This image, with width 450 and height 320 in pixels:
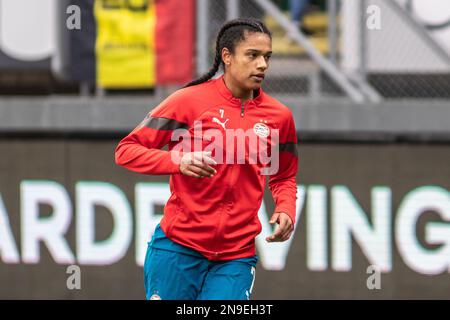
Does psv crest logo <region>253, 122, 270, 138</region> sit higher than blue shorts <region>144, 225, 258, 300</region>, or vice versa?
psv crest logo <region>253, 122, 270, 138</region>

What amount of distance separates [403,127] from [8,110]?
11.7ft

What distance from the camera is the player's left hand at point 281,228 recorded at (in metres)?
5.18

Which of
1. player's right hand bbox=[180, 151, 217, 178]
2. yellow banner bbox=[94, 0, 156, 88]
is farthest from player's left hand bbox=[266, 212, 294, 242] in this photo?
yellow banner bbox=[94, 0, 156, 88]

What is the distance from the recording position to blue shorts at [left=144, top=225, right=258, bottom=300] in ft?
17.3

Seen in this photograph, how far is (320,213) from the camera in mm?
9336

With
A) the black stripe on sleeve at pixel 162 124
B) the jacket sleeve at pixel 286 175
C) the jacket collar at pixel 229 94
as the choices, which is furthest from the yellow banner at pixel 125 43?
the black stripe on sleeve at pixel 162 124

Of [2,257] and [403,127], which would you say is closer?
[403,127]

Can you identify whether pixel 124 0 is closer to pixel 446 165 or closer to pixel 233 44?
pixel 446 165

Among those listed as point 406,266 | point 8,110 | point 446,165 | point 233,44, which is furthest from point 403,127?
point 233,44

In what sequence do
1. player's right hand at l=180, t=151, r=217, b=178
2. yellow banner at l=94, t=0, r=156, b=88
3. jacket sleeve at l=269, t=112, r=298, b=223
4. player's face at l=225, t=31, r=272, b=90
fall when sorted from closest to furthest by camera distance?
player's right hand at l=180, t=151, r=217, b=178, player's face at l=225, t=31, r=272, b=90, jacket sleeve at l=269, t=112, r=298, b=223, yellow banner at l=94, t=0, r=156, b=88

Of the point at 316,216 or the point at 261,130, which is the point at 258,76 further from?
the point at 316,216

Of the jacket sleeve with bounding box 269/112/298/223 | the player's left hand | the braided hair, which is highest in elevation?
the braided hair

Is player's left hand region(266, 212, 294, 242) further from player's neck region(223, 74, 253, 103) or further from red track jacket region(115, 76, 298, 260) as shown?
player's neck region(223, 74, 253, 103)

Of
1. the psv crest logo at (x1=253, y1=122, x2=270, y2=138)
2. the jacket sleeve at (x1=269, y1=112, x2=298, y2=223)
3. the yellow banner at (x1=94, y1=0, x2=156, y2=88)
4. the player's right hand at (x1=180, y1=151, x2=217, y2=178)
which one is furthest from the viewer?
the yellow banner at (x1=94, y1=0, x2=156, y2=88)
